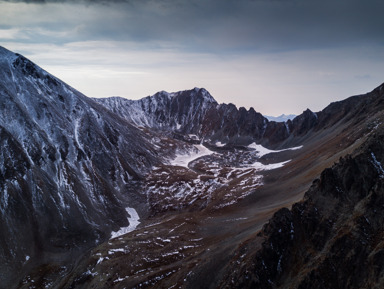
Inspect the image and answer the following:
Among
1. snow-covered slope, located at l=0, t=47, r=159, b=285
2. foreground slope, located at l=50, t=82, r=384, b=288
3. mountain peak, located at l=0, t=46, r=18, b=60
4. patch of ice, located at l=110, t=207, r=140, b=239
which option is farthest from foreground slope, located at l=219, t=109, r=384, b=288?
mountain peak, located at l=0, t=46, r=18, b=60

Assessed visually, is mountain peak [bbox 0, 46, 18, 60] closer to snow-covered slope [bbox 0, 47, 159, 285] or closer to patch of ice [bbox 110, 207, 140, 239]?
snow-covered slope [bbox 0, 47, 159, 285]

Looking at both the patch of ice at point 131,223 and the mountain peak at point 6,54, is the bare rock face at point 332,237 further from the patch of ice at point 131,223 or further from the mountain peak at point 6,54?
the mountain peak at point 6,54

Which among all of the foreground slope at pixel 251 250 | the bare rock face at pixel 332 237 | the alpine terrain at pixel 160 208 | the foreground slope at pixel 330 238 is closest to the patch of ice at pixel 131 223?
the alpine terrain at pixel 160 208

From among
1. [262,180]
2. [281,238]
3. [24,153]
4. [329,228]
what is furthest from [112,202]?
[329,228]

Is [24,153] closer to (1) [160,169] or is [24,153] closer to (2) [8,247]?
(2) [8,247]

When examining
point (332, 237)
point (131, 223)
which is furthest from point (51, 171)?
point (332, 237)

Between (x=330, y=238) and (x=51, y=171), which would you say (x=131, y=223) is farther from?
(x=330, y=238)
